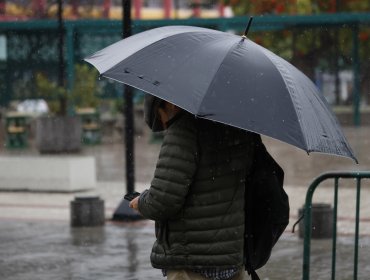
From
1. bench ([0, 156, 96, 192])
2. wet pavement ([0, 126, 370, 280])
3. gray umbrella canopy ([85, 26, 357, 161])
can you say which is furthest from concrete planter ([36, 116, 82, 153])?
gray umbrella canopy ([85, 26, 357, 161])

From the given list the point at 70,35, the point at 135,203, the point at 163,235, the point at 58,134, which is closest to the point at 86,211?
the point at 135,203

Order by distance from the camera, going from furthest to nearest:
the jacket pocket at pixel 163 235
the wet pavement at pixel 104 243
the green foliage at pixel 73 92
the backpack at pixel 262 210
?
the green foliage at pixel 73 92, the wet pavement at pixel 104 243, the backpack at pixel 262 210, the jacket pocket at pixel 163 235

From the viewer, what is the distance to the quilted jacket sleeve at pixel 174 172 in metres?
5.04

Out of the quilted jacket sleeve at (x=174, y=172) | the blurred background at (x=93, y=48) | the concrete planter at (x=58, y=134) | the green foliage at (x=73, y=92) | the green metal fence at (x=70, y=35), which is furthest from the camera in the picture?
the green metal fence at (x=70, y=35)

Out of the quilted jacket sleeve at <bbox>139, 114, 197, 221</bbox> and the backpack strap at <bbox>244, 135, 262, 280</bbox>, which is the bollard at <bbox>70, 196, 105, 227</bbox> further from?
the quilted jacket sleeve at <bbox>139, 114, 197, 221</bbox>

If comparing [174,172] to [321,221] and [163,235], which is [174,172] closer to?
[163,235]

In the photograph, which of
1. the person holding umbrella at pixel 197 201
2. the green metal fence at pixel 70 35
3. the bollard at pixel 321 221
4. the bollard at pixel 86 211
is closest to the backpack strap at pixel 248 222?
the person holding umbrella at pixel 197 201

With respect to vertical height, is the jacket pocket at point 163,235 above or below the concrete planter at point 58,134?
above

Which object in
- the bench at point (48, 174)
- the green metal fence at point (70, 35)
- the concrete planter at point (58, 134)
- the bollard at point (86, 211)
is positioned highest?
the green metal fence at point (70, 35)

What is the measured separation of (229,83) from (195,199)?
59 cm

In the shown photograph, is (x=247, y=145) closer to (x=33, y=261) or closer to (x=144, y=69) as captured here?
(x=144, y=69)

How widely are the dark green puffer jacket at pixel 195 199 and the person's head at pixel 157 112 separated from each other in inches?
5.2

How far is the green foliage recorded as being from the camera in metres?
22.1

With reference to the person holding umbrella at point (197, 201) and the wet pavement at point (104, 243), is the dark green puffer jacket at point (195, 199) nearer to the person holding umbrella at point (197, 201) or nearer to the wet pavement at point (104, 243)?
the person holding umbrella at point (197, 201)
